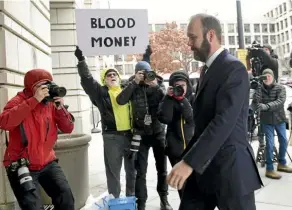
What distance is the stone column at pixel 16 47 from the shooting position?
421cm

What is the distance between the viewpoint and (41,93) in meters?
3.20

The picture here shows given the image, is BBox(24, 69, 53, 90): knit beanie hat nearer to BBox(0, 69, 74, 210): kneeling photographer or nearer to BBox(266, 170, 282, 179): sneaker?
BBox(0, 69, 74, 210): kneeling photographer

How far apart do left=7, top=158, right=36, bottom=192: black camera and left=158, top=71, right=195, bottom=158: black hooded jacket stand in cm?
173

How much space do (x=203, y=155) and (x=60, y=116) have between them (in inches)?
70.7

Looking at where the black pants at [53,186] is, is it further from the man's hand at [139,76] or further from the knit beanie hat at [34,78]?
the man's hand at [139,76]

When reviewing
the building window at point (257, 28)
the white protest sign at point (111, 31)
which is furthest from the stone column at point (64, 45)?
the building window at point (257, 28)

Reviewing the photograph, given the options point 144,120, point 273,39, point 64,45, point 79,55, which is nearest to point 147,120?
point 144,120

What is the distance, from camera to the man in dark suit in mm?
2234

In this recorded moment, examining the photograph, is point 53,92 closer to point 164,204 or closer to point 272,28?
point 164,204

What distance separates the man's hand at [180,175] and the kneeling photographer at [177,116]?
203 centimetres

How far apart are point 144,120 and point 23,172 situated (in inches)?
65.4

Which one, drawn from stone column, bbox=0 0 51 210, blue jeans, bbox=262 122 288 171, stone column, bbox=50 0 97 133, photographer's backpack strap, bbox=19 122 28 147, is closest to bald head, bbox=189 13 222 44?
photographer's backpack strap, bbox=19 122 28 147

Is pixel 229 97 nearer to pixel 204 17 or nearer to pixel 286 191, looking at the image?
pixel 204 17

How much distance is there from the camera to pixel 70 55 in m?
11.0
